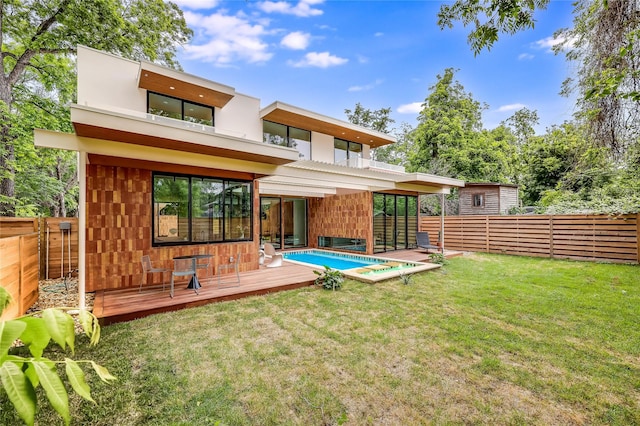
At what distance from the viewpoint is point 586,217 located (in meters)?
9.55

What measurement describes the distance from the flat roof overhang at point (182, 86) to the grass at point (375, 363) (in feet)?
21.3

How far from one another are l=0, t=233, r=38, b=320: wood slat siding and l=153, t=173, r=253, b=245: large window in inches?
76.4

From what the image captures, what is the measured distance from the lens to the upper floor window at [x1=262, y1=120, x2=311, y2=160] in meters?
12.1

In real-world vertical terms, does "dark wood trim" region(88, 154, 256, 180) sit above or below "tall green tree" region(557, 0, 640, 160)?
below

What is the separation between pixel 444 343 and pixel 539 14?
4.13m

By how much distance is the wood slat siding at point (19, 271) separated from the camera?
3945 millimetres

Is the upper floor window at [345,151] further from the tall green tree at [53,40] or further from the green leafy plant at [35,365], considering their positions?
the green leafy plant at [35,365]

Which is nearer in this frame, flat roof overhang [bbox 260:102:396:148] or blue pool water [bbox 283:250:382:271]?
blue pool water [bbox 283:250:382:271]

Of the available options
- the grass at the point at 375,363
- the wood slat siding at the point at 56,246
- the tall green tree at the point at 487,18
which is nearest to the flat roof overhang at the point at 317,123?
the wood slat siding at the point at 56,246

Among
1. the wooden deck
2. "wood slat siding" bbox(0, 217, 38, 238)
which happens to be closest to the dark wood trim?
the wooden deck

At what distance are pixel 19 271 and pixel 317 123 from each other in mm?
10401

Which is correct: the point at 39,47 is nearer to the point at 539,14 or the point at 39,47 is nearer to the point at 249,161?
the point at 249,161

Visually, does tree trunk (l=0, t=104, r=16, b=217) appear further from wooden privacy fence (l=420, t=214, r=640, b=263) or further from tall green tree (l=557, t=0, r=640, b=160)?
wooden privacy fence (l=420, t=214, r=640, b=263)

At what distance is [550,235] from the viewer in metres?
10.4
